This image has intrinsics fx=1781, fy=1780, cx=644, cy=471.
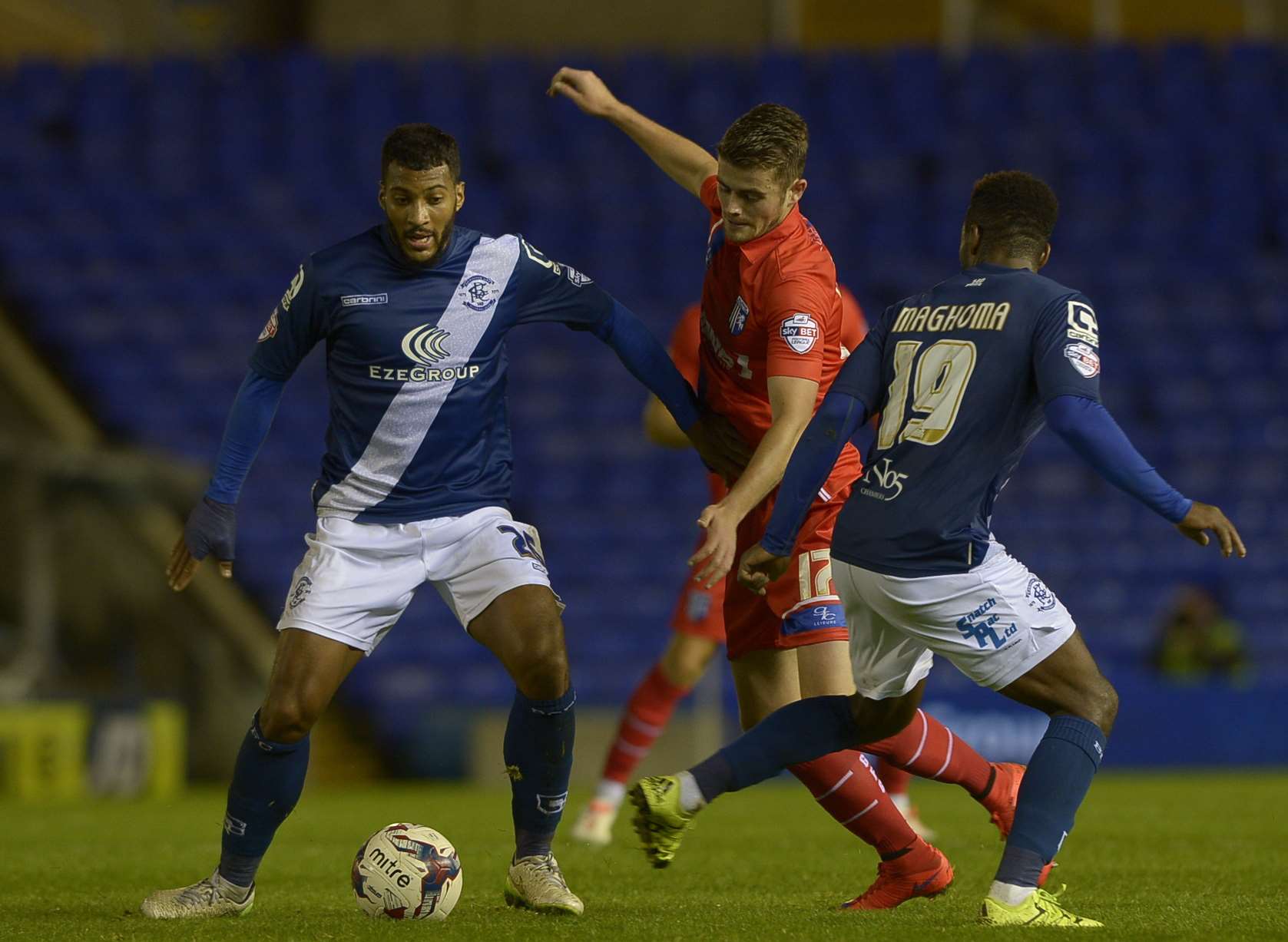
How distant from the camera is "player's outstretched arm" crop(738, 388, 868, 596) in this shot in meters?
4.84

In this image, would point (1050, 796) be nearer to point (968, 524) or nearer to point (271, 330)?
point (968, 524)

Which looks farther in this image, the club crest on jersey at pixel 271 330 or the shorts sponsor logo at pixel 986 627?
the club crest on jersey at pixel 271 330

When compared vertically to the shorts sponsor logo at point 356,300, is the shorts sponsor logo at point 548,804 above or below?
below

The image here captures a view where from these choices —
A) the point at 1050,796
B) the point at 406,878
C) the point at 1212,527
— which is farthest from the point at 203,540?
the point at 1212,527

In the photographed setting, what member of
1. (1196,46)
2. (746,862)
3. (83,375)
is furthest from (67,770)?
(1196,46)

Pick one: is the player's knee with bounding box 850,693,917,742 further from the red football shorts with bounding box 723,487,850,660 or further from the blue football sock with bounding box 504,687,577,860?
the blue football sock with bounding box 504,687,577,860

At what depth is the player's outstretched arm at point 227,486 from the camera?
17.4 feet

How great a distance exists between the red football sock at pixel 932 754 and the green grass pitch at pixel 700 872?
38 centimetres

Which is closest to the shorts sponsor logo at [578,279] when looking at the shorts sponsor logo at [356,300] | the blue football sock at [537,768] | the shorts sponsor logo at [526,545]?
the shorts sponsor logo at [356,300]

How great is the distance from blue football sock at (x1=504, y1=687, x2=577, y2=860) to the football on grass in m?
0.26

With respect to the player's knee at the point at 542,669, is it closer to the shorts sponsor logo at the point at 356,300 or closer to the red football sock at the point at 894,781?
the shorts sponsor logo at the point at 356,300

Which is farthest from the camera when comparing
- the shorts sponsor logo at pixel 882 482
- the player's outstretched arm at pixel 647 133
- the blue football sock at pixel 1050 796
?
the player's outstretched arm at pixel 647 133

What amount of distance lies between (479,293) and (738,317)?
79 cm

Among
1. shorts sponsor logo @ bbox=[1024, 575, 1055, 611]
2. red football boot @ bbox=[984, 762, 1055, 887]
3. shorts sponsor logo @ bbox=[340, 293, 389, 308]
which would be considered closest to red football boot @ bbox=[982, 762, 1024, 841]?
red football boot @ bbox=[984, 762, 1055, 887]
